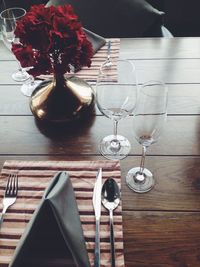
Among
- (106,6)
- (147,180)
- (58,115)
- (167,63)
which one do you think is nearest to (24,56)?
(58,115)

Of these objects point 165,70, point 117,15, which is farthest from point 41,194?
point 117,15

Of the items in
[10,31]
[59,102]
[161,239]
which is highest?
[10,31]

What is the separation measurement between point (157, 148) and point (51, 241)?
349mm

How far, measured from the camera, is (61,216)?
23.6 inches

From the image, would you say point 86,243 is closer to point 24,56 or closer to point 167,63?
point 24,56

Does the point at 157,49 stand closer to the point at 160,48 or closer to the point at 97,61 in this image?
the point at 160,48

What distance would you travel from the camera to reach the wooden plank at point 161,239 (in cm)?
61

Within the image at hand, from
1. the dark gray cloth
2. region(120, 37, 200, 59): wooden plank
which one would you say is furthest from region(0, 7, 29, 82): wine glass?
the dark gray cloth

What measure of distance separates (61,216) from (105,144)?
26 centimetres

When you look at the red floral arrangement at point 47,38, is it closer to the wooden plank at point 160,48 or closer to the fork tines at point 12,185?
the fork tines at point 12,185

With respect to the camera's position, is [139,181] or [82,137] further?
[82,137]

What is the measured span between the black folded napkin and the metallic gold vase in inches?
11.0

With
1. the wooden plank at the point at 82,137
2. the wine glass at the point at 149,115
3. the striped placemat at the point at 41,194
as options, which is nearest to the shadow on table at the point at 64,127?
the wooden plank at the point at 82,137

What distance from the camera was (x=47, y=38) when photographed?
28.6 inches
